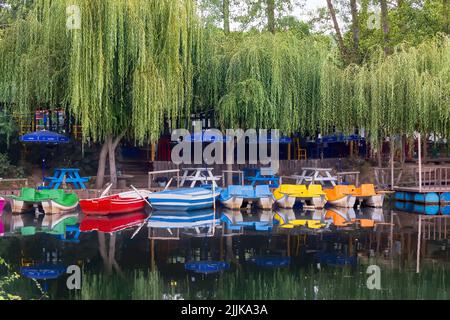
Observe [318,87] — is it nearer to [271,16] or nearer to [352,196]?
[352,196]

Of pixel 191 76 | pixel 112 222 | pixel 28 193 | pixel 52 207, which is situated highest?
pixel 191 76

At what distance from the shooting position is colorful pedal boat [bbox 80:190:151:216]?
1722cm

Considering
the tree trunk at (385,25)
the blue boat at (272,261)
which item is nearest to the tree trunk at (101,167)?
the blue boat at (272,261)

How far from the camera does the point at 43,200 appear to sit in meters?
17.8

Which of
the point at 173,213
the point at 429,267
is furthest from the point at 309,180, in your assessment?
the point at 429,267

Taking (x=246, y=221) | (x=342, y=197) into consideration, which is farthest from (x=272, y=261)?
(x=342, y=197)

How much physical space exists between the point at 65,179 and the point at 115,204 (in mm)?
2820

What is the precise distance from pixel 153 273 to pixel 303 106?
39.8ft

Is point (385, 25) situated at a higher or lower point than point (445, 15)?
lower

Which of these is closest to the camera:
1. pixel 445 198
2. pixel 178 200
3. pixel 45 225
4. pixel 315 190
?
pixel 45 225

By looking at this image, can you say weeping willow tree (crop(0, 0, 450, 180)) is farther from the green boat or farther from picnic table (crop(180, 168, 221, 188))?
the green boat

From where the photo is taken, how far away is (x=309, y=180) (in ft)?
71.6

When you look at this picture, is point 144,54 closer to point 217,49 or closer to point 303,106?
point 217,49

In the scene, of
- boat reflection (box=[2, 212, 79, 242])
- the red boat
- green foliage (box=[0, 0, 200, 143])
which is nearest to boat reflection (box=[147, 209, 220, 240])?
the red boat
